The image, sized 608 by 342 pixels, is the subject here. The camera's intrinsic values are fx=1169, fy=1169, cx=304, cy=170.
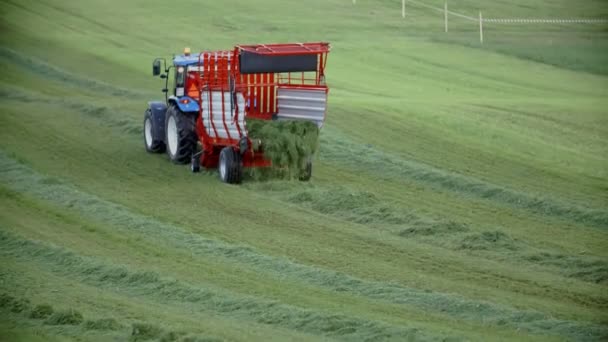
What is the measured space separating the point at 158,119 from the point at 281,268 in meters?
9.25

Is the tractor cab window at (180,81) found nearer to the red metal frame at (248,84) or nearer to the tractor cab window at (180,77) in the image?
the tractor cab window at (180,77)

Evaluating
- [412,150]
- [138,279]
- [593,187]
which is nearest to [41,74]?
[412,150]

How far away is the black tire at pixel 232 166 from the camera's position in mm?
20688

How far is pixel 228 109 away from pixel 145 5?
105 ft

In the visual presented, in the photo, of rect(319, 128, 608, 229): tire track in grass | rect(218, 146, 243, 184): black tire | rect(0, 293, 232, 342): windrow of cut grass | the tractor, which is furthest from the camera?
rect(218, 146, 243, 184): black tire

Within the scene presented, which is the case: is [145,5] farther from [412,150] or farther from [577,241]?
[577,241]

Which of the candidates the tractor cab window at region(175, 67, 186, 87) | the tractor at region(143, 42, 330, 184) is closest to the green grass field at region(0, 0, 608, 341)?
the tractor at region(143, 42, 330, 184)

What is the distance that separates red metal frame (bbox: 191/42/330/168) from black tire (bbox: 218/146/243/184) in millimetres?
142

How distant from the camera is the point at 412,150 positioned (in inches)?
959

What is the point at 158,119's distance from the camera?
23766 millimetres

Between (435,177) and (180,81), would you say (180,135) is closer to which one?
(180,81)

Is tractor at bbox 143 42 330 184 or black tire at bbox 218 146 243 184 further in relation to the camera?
black tire at bbox 218 146 243 184

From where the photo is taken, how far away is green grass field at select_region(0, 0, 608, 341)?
1290 centimetres

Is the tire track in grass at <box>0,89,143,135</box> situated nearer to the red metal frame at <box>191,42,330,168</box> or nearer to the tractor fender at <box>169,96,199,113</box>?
the tractor fender at <box>169,96,199,113</box>
